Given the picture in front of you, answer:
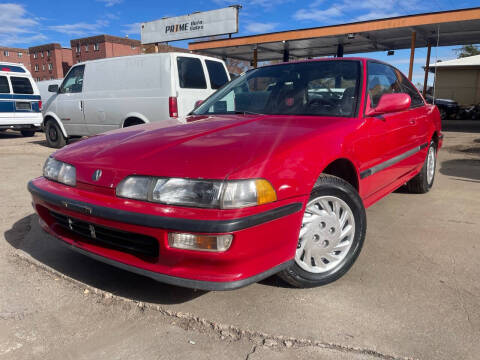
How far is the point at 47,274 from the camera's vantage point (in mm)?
2541

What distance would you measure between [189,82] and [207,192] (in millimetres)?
5257

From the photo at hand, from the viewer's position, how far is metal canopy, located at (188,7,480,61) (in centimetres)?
1184

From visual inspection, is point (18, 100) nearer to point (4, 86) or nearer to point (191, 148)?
point (4, 86)

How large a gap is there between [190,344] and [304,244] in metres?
0.86

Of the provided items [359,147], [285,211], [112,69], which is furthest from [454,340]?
A: [112,69]

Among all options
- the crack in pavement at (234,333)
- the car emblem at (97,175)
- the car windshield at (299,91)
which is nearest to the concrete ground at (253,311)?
the crack in pavement at (234,333)

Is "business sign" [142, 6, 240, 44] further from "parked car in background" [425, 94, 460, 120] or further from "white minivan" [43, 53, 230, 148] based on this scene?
"parked car in background" [425, 94, 460, 120]

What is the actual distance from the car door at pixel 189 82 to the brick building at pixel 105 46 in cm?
5419

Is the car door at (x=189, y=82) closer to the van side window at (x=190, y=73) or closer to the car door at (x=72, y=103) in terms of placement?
the van side window at (x=190, y=73)

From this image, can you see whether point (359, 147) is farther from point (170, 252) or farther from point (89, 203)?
point (89, 203)

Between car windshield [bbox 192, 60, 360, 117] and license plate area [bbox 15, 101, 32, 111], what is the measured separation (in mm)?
9316

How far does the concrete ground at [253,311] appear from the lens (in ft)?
5.83


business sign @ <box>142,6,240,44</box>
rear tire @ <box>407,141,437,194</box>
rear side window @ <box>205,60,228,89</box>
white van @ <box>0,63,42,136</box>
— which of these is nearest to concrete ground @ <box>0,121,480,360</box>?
rear tire @ <box>407,141,437,194</box>

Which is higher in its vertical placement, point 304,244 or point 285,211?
point 285,211
